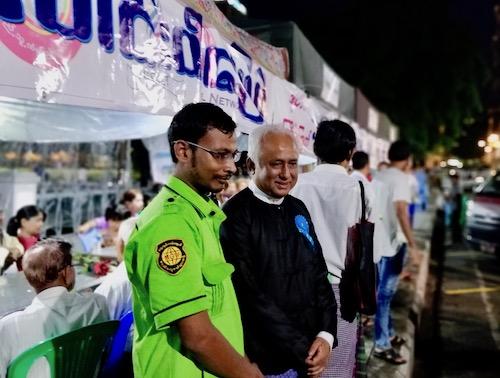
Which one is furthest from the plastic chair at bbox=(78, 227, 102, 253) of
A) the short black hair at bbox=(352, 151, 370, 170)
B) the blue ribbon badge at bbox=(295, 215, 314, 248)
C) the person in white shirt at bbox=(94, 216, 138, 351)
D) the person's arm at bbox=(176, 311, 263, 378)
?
the person's arm at bbox=(176, 311, 263, 378)

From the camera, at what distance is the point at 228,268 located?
1.72m

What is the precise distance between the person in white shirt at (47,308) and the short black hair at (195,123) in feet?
3.95

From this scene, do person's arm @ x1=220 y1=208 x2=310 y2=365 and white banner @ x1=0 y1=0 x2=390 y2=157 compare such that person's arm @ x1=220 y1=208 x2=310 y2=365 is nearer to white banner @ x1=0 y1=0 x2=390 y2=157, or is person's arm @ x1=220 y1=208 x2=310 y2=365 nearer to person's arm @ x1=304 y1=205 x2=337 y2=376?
person's arm @ x1=304 y1=205 x2=337 y2=376

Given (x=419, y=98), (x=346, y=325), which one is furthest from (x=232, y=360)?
(x=419, y=98)

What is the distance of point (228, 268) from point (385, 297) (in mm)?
3133

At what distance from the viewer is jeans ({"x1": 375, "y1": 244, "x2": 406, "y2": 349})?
14.6 ft

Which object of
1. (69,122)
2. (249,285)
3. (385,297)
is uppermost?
(69,122)

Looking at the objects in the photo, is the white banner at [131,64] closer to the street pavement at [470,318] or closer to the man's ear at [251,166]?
the man's ear at [251,166]

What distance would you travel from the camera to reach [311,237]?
2.22 m

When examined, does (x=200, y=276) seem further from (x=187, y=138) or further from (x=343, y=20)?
(x=343, y=20)

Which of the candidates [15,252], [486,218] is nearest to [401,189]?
[15,252]

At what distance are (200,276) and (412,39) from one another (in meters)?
24.1

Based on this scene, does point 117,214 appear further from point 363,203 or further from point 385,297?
point 363,203

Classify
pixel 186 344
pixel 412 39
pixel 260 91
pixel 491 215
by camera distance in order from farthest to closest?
→ pixel 412 39 → pixel 491 215 → pixel 260 91 → pixel 186 344
